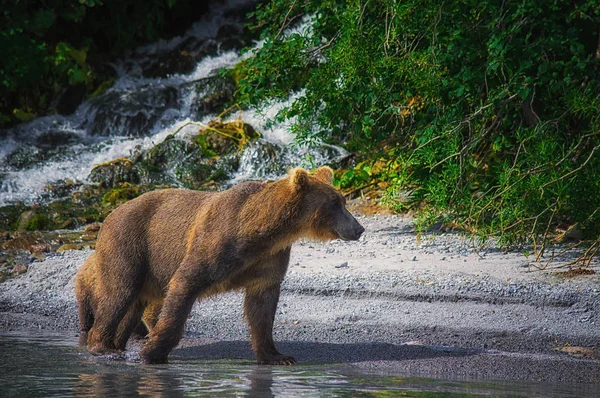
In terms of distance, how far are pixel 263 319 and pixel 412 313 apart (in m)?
1.93

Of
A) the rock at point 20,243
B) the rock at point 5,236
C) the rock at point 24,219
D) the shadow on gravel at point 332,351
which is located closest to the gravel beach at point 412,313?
the shadow on gravel at point 332,351

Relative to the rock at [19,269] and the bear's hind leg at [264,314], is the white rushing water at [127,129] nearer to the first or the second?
the rock at [19,269]

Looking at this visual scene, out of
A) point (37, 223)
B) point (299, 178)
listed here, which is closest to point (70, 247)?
point (37, 223)

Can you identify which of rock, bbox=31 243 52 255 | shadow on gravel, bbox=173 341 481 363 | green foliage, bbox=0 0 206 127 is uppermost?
green foliage, bbox=0 0 206 127

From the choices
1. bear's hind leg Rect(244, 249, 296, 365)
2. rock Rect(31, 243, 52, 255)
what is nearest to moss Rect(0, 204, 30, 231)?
rock Rect(31, 243, 52, 255)

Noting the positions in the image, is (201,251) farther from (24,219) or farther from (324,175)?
(24,219)

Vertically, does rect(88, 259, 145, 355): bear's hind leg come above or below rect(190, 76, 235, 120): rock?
below

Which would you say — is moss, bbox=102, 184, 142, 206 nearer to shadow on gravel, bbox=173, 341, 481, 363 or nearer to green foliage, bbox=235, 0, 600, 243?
green foliage, bbox=235, 0, 600, 243

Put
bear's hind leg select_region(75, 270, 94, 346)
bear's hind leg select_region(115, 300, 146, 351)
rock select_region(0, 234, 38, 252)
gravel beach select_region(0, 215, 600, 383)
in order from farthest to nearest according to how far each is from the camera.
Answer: rock select_region(0, 234, 38, 252) < bear's hind leg select_region(75, 270, 94, 346) < bear's hind leg select_region(115, 300, 146, 351) < gravel beach select_region(0, 215, 600, 383)

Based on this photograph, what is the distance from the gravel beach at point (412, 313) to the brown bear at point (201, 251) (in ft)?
1.70

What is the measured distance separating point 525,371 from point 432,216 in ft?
11.9

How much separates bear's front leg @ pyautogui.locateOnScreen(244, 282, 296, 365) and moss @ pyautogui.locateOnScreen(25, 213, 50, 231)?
346 inches

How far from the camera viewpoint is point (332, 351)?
806 centimetres

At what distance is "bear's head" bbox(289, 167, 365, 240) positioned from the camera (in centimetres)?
746
